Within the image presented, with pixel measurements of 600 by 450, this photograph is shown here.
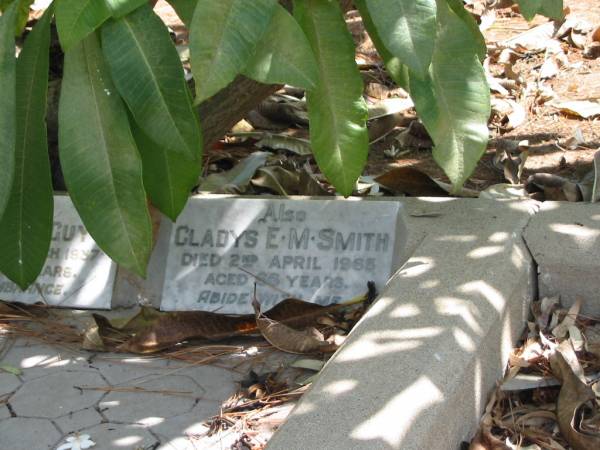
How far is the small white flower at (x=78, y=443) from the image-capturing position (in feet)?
8.52

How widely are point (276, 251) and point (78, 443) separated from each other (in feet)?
3.44

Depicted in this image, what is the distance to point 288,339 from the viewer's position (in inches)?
118

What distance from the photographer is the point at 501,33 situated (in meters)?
5.52

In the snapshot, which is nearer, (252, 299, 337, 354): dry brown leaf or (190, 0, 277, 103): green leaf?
(190, 0, 277, 103): green leaf

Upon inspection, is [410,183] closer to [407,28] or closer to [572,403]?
[572,403]

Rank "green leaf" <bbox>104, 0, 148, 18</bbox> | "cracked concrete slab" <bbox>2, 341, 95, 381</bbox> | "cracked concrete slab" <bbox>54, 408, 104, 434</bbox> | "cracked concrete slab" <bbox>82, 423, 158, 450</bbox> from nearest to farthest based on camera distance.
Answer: "green leaf" <bbox>104, 0, 148, 18</bbox>
"cracked concrete slab" <bbox>82, 423, 158, 450</bbox>
"cracked concrete slab" <bbox>54, 408, 104, 434</bbox>
"cracked concrete slab" <bbox>2, 341, 95, 381</bbox>

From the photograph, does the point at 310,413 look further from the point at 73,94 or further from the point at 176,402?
the point at 73,94

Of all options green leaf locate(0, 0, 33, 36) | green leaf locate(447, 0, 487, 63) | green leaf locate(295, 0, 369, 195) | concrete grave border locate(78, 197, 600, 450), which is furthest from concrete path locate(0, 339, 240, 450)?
green leaf locate(447, 0, 487, 63)

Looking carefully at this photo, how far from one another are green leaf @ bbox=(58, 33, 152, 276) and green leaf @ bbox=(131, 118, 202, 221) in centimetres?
26

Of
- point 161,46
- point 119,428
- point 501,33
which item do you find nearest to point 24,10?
point 161,46

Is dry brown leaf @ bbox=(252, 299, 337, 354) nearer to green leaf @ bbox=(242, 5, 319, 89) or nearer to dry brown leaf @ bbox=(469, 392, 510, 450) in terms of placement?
dry brown leaf @ bbox=(469, 392, 510, 450)

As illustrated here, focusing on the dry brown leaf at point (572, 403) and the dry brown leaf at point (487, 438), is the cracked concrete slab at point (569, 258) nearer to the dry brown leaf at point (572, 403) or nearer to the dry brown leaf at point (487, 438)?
the dry brown leaf at point (572, 403)

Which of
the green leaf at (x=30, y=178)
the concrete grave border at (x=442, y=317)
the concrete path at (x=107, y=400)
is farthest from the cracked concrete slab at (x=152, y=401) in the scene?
the concrete grave border at (x=442, y=317)

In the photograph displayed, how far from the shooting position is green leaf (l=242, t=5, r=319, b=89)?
2217mm
